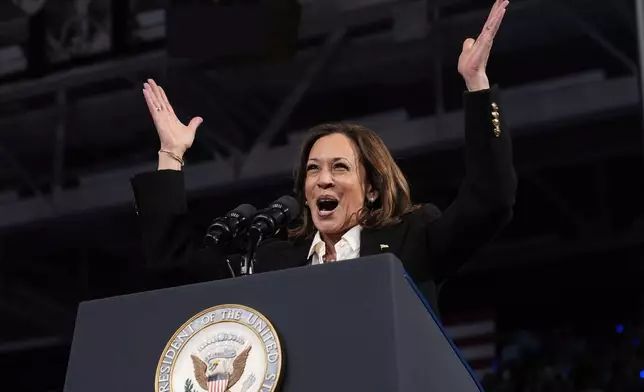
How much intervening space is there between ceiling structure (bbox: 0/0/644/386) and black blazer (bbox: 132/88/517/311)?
2168mm

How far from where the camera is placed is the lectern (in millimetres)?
988

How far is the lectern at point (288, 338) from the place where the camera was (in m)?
0.99

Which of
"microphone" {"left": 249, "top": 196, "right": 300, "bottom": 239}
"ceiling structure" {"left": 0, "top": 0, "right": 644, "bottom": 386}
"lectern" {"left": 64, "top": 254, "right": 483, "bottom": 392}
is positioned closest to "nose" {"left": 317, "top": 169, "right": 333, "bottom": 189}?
"microphone" {"left": 249, "top": 196, "right": 300, "bottom": 239}

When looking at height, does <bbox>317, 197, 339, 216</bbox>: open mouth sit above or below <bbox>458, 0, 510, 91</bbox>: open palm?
below

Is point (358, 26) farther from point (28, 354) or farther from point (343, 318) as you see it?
point (343, 318)

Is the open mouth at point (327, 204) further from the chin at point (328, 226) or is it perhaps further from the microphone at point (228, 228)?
the microphone at point (228, 228)

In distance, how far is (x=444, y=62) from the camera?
3912mm

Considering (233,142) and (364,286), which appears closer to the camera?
(364,286)

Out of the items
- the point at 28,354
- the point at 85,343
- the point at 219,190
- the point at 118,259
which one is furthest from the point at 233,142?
the point at 85,343

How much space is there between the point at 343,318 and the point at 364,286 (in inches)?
1.5

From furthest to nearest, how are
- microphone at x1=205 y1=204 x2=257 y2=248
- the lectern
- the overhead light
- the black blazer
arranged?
→ the overhead light < the black blazer < microphone at x1=205 y1=204 x2=257 y2=248 < the lectern

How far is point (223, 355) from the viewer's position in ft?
3.36

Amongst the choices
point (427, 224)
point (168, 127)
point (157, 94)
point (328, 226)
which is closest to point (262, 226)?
point (328, 226)

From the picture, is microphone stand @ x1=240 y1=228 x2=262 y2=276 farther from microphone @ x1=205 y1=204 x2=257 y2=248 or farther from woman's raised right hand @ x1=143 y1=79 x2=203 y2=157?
woman's raised right hand @ x1=143 y1=79 x2=203 y2=157
